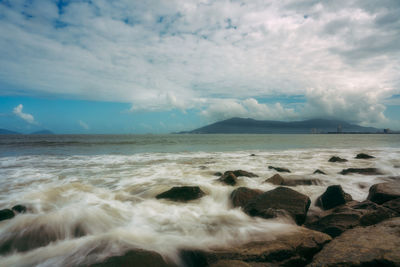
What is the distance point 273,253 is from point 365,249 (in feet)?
4.05

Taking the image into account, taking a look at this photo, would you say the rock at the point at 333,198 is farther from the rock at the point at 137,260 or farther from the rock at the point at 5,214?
the rock at the point at 5,214

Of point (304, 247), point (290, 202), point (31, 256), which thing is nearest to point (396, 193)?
point (290, 202)

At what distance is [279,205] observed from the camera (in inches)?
201

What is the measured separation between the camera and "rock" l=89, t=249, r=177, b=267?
3.22 meters

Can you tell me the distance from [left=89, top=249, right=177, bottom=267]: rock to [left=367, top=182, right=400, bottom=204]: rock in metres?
5.62

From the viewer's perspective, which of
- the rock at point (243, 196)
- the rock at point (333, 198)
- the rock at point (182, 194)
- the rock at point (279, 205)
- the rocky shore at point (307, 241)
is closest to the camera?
the rocky shore at point (307, 241)

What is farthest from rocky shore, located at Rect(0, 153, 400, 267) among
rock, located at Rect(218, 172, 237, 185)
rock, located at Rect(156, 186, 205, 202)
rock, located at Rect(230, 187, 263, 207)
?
rock, located at Rect(218, 172, 237, 185)

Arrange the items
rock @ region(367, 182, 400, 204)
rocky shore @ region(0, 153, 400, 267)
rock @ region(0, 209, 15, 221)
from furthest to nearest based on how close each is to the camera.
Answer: rock @ region(367, 182, 400, 204) → rock @ region(0, 209, 15, 221) → rocky shore @ region(0, 153, 400, 267)

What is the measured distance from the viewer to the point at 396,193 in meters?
5.40

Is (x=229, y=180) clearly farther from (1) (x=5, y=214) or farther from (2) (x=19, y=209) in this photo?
(1) (x=5, y=214)

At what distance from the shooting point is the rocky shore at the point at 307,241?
2.85 meters

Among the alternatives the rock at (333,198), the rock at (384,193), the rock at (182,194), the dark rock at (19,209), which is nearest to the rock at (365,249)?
the rock at (333,198)

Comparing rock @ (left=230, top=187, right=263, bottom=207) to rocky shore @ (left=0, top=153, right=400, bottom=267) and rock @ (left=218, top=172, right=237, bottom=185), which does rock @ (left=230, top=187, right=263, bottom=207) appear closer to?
rocky shore @ (left=0, top=153, right=400, bottom=267)

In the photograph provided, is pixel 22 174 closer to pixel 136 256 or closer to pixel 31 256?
pixel 31 256
